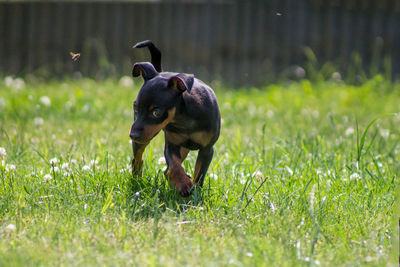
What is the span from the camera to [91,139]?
183 inches

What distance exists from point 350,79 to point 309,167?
15.7 ft

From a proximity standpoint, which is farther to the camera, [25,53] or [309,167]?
[25,53]

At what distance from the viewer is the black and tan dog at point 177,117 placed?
8.98 ft

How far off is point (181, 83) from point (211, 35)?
6001 mm

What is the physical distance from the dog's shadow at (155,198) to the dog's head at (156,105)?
353mm

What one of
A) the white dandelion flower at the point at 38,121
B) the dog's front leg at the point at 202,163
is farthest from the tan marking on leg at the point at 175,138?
the white dandelion flower at the point at 38,121

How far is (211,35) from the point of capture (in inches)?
338

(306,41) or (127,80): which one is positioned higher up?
(306,41)

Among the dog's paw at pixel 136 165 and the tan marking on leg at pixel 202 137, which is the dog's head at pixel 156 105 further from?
the dog's paw at pixel 136 165

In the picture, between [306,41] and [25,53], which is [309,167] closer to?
[306,41]

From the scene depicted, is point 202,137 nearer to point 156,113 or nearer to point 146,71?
point 156,113

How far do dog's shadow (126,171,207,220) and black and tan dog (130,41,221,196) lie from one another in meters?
0.09

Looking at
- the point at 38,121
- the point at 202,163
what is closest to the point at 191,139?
the point at 202,163

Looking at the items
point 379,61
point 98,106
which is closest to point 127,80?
point 98,106
